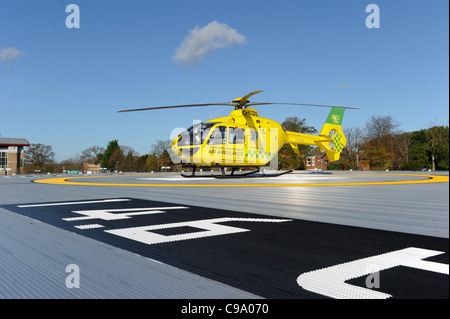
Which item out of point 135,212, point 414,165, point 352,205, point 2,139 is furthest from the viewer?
point 2,139

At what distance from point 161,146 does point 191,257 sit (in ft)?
209

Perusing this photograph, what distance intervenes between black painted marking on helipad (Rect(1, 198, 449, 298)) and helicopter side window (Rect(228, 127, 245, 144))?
409 inches

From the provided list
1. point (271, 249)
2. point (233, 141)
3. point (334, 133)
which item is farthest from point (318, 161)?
point (271, 249)

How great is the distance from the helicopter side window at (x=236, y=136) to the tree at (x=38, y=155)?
60.9 m

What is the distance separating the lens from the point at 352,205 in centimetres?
720

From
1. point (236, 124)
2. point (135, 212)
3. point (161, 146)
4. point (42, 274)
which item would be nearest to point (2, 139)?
point (161, 146)

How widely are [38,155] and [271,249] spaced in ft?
241

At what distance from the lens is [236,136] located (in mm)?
16266

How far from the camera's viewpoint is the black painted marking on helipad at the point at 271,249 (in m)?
2.42
